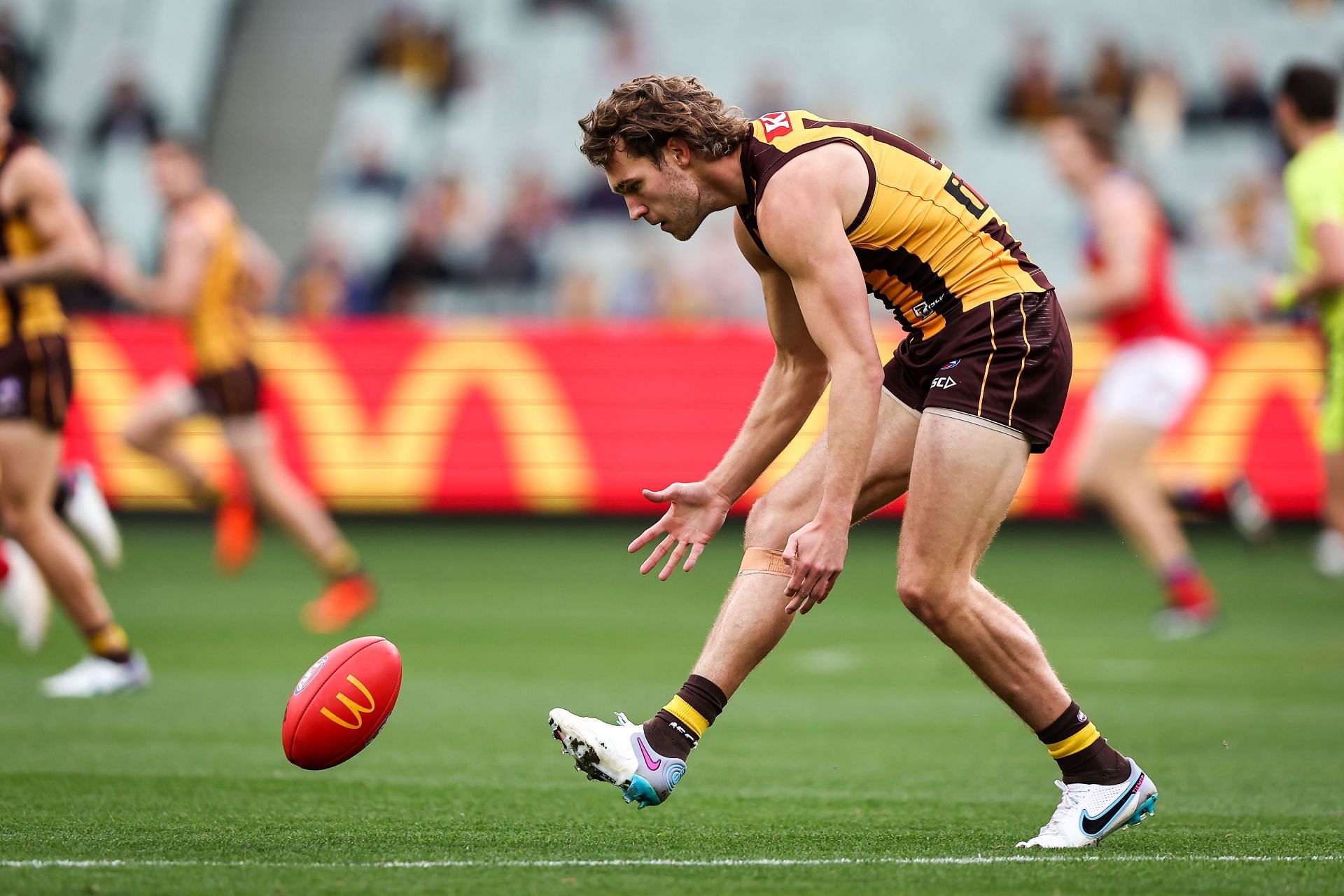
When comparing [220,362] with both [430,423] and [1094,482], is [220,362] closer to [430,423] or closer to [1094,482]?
[430,423]

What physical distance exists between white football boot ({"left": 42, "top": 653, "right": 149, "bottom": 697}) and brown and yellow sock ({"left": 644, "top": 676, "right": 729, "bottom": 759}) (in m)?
4.08

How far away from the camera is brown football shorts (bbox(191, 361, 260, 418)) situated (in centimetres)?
1159

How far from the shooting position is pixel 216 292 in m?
11.8

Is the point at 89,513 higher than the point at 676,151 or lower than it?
lower

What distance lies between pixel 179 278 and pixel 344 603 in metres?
2.51

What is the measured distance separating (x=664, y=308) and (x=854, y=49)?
23.9 feet

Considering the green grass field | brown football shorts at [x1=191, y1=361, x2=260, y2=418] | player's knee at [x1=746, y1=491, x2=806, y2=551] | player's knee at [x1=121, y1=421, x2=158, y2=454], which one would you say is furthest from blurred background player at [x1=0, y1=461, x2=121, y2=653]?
player's knee at [x1=746, y1=491, x2=806, y2=551]

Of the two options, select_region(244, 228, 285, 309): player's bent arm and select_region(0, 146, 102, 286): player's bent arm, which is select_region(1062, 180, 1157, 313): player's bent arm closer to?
select_region(244, 228, 285, 309): player's bent arm

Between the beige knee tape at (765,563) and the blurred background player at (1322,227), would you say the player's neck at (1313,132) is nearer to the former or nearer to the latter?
the blurred background player at (1322,227)

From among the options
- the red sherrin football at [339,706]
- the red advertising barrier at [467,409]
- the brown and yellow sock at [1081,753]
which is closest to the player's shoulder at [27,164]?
the red sherrin football at [339,706]

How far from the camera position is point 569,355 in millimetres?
16188

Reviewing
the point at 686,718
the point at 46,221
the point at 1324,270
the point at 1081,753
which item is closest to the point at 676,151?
the point at 686,718

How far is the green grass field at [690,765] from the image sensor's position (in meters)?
4.56

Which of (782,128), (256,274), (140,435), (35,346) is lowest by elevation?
(140,435)
